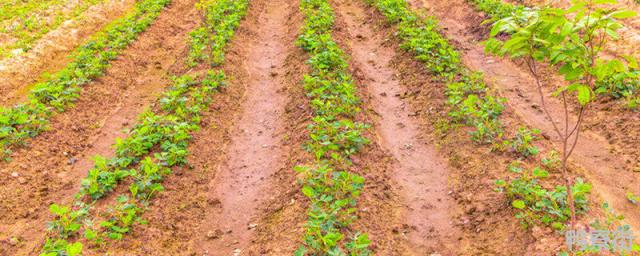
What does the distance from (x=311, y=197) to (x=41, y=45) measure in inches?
442

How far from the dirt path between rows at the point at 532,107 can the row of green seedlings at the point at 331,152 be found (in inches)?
136

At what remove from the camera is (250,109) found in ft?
34.1

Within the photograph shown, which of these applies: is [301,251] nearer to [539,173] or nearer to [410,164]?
[410,164]

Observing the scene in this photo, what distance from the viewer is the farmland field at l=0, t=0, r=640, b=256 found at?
18.8 ft

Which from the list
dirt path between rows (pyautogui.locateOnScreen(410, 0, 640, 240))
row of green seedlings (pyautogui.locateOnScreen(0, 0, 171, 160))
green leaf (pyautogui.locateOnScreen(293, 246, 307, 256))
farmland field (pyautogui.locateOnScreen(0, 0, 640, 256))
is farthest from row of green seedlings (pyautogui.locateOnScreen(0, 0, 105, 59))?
dirt path between rows (pyautogui.locateOnScreen(410, 0, 640, 240))

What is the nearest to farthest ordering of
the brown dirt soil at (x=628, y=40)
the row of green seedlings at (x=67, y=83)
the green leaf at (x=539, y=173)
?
the green leaf at (x=539, y=173)
the row of green seedlings at (x=67, y=83)
the brown dirt soil at (x=628, y=40)

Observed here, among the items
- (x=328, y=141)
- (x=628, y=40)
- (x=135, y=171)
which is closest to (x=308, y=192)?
(x=328, y=141)

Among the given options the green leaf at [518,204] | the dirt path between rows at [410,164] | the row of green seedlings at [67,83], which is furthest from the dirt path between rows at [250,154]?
the green leaf at [518,204]

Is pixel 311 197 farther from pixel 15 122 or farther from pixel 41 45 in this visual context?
pixel 41 45

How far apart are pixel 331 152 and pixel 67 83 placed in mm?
7018

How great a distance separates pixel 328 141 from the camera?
7.82 metres

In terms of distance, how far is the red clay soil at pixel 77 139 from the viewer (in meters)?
7.13

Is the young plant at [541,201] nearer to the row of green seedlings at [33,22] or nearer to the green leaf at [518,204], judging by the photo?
the green leaf at [518,204]

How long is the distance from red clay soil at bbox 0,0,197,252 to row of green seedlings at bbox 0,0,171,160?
0.19 meters
